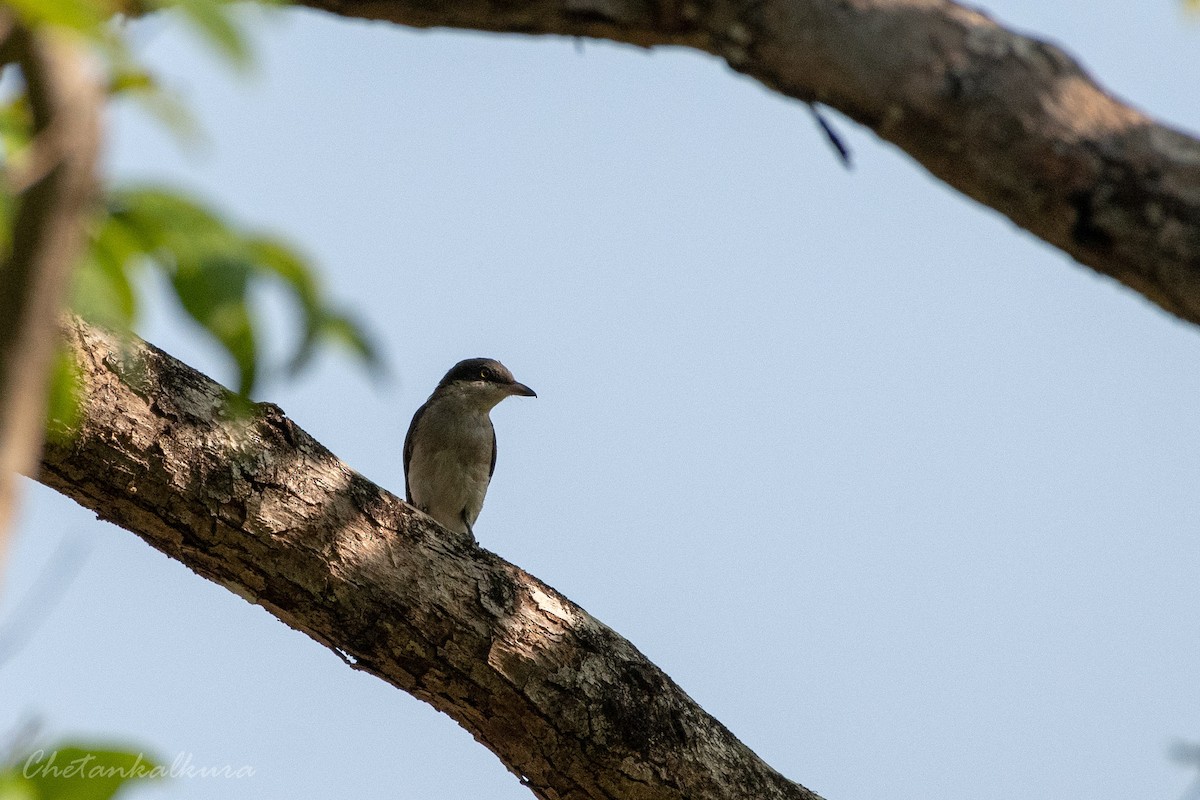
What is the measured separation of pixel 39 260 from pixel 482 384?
35.3 feet

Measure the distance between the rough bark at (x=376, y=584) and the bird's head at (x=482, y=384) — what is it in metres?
6.44

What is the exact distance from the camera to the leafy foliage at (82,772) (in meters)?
1.53

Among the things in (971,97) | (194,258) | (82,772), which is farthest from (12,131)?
(971,97)

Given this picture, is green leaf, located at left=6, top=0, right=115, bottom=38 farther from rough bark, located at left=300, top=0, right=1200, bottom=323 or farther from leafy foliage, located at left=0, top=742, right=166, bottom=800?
rough bark, located at left=300, top=0, right=1200, bottom=323

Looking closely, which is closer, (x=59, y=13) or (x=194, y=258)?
(x=59, y=13)

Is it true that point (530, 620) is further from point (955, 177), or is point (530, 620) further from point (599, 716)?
point (955, 177)

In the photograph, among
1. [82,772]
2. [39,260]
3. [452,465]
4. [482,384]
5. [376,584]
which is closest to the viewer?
[39,260]

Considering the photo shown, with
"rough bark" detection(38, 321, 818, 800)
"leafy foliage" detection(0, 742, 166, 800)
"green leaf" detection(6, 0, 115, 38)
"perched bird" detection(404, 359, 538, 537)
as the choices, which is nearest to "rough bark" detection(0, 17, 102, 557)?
A: "green leaf" detection(6, 0, 115, 38)

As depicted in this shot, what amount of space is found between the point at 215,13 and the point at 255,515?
12.4 feet

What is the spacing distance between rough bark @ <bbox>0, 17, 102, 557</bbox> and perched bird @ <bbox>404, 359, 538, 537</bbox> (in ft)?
33.6

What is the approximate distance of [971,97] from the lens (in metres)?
2.69

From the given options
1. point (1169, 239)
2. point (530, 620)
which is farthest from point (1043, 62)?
point (530, 620)

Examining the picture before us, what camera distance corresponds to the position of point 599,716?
16.9 feet

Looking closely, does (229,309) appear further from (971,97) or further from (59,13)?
(971,97)
